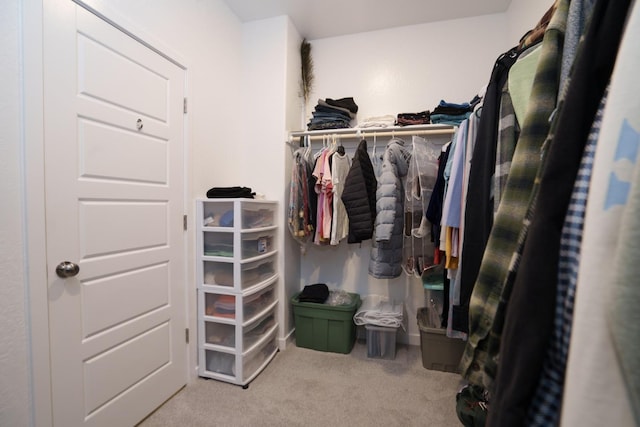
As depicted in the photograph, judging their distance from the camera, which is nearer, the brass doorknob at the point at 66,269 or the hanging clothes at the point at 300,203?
the brass doorknob at the point at 66,269

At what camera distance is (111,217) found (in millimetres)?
1283

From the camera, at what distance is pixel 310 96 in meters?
2.53

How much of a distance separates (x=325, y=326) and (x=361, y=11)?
257 cm

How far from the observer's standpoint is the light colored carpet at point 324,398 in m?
1.45

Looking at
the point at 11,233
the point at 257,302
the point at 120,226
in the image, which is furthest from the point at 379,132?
the point at 11,233

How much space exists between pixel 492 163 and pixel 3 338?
1.80 metres

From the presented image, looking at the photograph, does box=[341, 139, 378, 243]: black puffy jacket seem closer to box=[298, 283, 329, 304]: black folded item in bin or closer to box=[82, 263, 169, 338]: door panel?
box=[298, 283, 329, 304]: black folded item in bin

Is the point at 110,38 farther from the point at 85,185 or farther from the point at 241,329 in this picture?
the point at 241,329

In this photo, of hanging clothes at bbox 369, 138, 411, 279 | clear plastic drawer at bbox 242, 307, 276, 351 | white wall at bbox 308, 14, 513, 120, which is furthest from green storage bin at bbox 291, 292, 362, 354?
white wall at bbox 308, 14, 513, 120

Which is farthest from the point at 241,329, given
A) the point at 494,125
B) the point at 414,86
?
the point at 414,86

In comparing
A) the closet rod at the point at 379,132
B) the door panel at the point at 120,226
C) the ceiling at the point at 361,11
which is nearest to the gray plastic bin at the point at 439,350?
the closet rod at the point at 379,132

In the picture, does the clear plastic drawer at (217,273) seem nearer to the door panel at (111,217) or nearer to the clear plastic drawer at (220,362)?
the door panel at (111,217)

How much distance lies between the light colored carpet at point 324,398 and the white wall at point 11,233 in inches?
26.6

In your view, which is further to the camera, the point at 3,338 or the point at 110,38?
the point at 110,38
